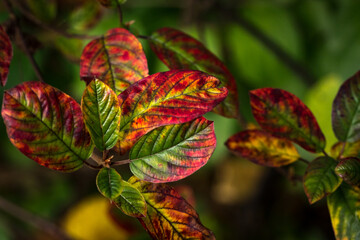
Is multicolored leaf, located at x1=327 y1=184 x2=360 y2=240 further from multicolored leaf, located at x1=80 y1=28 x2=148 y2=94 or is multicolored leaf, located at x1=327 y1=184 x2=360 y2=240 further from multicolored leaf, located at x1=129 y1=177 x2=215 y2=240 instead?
multicolored leaf, located at x1=80 y1=28 x2=148 y2=94

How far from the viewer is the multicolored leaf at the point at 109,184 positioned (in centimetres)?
40

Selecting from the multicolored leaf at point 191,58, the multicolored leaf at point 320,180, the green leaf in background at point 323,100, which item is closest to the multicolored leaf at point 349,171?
the multicolored leaf at point 320,180

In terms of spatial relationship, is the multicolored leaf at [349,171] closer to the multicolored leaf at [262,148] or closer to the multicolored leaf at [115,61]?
the multicolored leaf at [262,148]

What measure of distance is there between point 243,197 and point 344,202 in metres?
1.36

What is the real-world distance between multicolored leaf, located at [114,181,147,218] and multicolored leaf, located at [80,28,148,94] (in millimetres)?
123

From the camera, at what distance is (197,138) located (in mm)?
413

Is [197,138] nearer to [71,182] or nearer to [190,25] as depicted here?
[190,25]

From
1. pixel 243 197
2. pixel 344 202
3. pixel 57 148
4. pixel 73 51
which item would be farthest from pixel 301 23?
pixel 57 148

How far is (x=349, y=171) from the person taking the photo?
1.39ft

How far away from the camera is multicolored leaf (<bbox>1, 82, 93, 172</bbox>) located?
0.37 m

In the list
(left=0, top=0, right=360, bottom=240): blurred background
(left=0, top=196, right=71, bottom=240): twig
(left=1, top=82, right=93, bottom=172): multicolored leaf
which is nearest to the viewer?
(left=1, top=82, right=93, bottom=172): multicolored leaf

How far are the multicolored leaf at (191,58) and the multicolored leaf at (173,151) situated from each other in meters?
0.08

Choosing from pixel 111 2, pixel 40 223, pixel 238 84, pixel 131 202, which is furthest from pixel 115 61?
pixel 238 84

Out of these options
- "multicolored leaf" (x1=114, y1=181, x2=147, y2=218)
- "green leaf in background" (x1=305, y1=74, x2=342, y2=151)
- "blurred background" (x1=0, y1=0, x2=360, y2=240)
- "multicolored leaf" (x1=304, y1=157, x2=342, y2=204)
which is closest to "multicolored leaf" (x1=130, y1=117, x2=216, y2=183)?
"multicolored leaf" (x1=114, y1=181, x2=147, y2=218)
